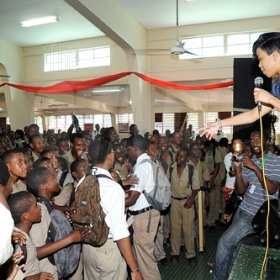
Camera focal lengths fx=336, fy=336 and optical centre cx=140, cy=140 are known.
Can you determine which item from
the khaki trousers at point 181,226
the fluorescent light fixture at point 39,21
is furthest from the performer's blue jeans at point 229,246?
the fluorescent light fixture at point 39,21

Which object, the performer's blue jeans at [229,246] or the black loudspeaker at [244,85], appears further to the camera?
the black loudspeaker at [244,85]

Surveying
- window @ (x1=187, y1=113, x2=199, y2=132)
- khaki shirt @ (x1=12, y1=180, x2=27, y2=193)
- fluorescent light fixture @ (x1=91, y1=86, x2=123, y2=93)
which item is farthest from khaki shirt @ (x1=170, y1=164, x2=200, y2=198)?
fluorescent light fixture @ (x1=91, y1=86, x2=123, y2=93)

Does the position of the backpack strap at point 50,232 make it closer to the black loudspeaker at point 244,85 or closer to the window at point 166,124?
the black loudspeaker at point 244,85

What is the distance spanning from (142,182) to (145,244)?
24.4 inches

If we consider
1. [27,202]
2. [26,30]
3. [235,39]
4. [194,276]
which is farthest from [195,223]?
[26,30]

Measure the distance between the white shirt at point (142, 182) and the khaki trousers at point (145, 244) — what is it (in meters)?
0.09

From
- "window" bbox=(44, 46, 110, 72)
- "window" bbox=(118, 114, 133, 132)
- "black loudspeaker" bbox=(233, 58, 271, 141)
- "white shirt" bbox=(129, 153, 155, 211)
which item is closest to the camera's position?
"white shirt" bbox=(129, 153, 155, 211)

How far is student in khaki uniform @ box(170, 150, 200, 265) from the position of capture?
4152mm

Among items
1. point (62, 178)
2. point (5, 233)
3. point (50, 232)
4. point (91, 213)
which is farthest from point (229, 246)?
point (5, 233)

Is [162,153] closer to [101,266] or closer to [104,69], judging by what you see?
[101,266]

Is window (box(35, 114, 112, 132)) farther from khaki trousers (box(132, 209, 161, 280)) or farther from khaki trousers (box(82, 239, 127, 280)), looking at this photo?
khaki trousers (box(82, 239, 127, 280))

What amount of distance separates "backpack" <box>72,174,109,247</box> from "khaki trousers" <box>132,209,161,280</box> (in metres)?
0.98

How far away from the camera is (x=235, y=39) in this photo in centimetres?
780

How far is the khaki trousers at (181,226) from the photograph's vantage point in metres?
4.09
